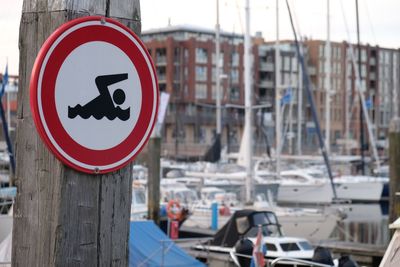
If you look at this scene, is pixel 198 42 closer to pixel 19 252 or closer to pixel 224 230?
pixel 224 230

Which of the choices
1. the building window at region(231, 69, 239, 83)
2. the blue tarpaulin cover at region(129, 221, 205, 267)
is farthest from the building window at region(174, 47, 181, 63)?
the blue tarpaulin cover at region(129, 221, 205, 267)

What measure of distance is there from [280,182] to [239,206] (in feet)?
63.1

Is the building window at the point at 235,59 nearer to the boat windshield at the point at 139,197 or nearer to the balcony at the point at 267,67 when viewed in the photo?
the balcony at the point at 267,67

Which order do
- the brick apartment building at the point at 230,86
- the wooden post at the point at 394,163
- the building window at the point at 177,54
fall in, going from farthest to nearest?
the building window at the point at 177,54
the brick apartment building at the point at 230,86
the wooden post at the point at 394,163

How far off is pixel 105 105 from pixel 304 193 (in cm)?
5579

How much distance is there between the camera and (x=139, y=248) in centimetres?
1627

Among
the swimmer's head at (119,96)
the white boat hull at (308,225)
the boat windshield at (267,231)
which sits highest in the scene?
the swimmer's head at (119,96)

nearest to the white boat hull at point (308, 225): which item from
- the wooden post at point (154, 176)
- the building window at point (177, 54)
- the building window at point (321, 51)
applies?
the wooden post at point (154, 176)

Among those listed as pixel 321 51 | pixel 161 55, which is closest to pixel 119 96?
pixel 161 55

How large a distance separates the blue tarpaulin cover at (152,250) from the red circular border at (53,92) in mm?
12917

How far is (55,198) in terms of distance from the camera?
2.74 meters

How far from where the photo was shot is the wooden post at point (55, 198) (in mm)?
2746

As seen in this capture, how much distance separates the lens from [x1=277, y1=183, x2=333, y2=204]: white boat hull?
5725cm

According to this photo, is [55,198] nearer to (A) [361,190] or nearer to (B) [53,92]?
(B) [53,92]
